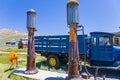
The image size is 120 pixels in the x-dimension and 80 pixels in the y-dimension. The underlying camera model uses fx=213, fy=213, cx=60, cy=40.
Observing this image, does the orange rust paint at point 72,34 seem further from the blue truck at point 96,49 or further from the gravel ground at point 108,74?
the gravel ground at point 108,74

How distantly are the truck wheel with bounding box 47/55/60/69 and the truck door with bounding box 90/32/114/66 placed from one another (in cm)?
265

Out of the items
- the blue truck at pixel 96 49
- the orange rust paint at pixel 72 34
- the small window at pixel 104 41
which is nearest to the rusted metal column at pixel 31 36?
the blue truck at pixel 96 49

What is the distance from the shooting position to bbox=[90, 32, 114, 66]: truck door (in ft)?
38.1

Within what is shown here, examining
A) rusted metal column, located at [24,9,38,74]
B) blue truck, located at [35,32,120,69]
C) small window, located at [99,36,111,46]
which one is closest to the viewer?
rusted metal column, located at [24,9,38,74]

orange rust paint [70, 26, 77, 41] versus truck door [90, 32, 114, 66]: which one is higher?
orange rust paint [70, 26, 77, 41]

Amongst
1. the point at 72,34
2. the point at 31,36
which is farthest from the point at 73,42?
the point at 31,36

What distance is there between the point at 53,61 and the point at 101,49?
3702 mm

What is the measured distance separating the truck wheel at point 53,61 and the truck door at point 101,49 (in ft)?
8.69

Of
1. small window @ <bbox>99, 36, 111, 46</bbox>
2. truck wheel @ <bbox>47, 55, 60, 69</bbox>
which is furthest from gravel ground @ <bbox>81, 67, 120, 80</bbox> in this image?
truck wheel @ <bbox>47, 55, 60, 69</bbox>

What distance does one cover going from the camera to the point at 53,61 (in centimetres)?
1412

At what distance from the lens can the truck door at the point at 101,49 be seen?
11.6 meters

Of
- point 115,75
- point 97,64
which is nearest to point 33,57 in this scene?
point 97,64

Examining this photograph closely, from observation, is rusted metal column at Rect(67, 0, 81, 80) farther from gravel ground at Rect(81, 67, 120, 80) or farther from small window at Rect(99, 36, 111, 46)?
small window at Rect(99, 36, 111, 46)

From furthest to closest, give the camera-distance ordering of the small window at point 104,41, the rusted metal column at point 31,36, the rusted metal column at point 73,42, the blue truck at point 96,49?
the small window at point 104,41
the blue truck at point 96,49
the rusted metal column at point 31,36
the rusted metal column at point 73,42
